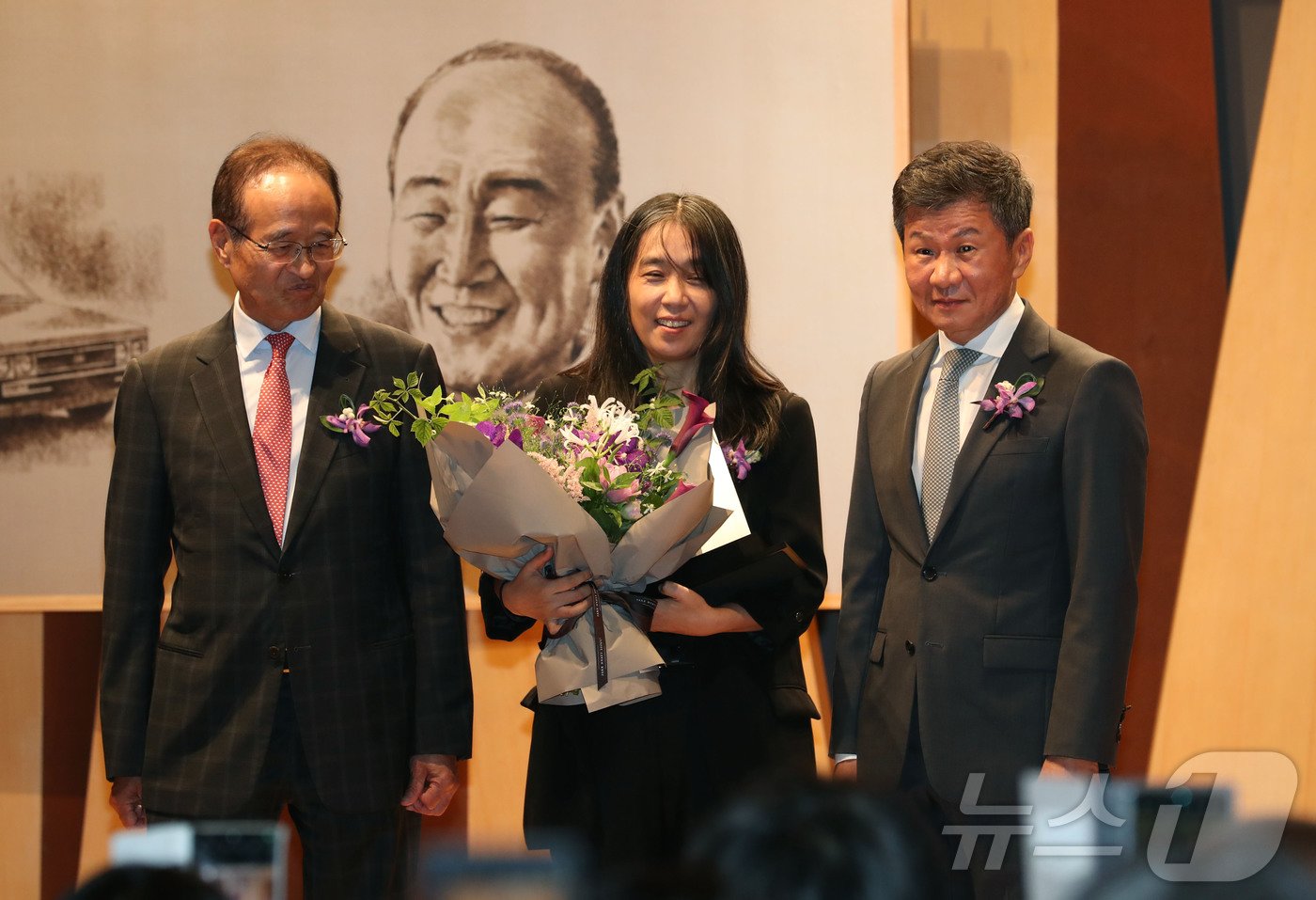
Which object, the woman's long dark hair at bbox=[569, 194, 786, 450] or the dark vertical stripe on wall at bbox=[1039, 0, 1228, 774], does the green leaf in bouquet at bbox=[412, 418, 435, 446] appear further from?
the dark vertical stripe on wall at bbox=[1039, 0, 1228, 774]

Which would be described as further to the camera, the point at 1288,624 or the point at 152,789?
the point at 1288,624

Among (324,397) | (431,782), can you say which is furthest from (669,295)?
(431,782)

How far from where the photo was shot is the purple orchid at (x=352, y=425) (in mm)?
2455

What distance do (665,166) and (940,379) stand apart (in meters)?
1.56

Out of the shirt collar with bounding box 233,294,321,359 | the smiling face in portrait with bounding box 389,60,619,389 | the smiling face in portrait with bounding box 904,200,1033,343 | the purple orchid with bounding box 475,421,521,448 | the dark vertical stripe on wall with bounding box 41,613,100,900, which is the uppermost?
the smiling face in portrait with bounding box 389,60,619,389

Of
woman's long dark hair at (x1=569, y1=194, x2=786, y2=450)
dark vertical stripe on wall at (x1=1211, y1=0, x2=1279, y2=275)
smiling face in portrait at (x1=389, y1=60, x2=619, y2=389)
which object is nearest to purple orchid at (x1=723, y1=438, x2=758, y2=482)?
woman's long dark hair at (x1=569, y1=194, x2=786, y2=450)

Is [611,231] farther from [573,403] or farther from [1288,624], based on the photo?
[1288,624]

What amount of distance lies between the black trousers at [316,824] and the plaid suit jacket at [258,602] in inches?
1.5

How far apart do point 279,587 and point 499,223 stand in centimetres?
164

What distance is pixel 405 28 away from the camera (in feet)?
12.4

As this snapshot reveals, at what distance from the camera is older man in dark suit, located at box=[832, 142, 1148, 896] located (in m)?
2.20

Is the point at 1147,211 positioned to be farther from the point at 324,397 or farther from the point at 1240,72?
the point at 324,397

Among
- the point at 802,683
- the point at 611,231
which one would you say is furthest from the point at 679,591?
the point at 611,231

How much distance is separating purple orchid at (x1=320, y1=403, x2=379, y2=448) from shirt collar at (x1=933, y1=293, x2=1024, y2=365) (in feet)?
3.70
